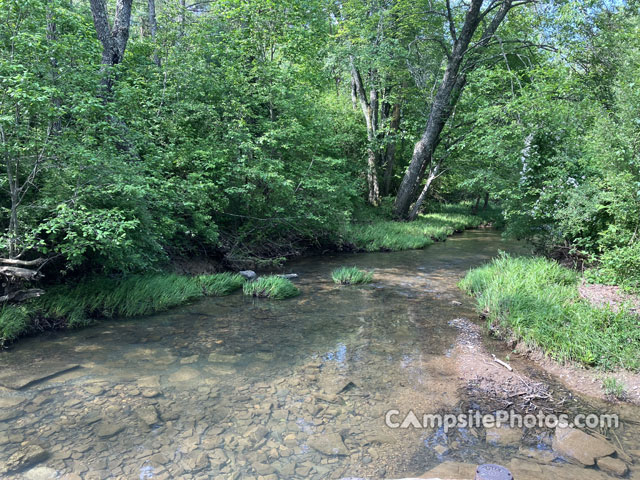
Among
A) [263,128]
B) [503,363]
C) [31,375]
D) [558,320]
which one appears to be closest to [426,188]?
[263,128]

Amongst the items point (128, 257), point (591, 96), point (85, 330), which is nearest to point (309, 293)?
point (128, 257)

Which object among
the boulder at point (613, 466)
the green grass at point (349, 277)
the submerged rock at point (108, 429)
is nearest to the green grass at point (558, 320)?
the boulder at point (613, 466)

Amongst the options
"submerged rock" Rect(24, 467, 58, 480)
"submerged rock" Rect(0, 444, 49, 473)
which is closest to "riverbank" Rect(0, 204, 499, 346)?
"submerged rock" Rect(0, 444, 49, 473)

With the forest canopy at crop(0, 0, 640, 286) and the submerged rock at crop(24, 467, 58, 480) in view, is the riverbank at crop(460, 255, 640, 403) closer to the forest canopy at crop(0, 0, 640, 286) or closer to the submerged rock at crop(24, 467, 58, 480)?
the forest canopy at crop(0, 0, 640, 286)

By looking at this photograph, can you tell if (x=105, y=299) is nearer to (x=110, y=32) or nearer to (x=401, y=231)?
(x=110, y=32)

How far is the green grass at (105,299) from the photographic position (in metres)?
5.82

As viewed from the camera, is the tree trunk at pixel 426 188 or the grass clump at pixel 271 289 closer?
the grass clump at pixel 271 289

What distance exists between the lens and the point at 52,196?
19.7ft

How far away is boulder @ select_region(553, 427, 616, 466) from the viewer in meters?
3.49

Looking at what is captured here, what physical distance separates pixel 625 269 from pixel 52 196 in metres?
9.09

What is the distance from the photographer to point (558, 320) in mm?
5703

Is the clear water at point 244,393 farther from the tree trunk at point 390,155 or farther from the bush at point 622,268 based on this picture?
the tree trunk at point 390,155

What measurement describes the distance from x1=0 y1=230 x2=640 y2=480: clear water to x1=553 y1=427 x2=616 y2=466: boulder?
323 mm

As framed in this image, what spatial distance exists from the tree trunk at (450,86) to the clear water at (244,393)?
9.26 m
